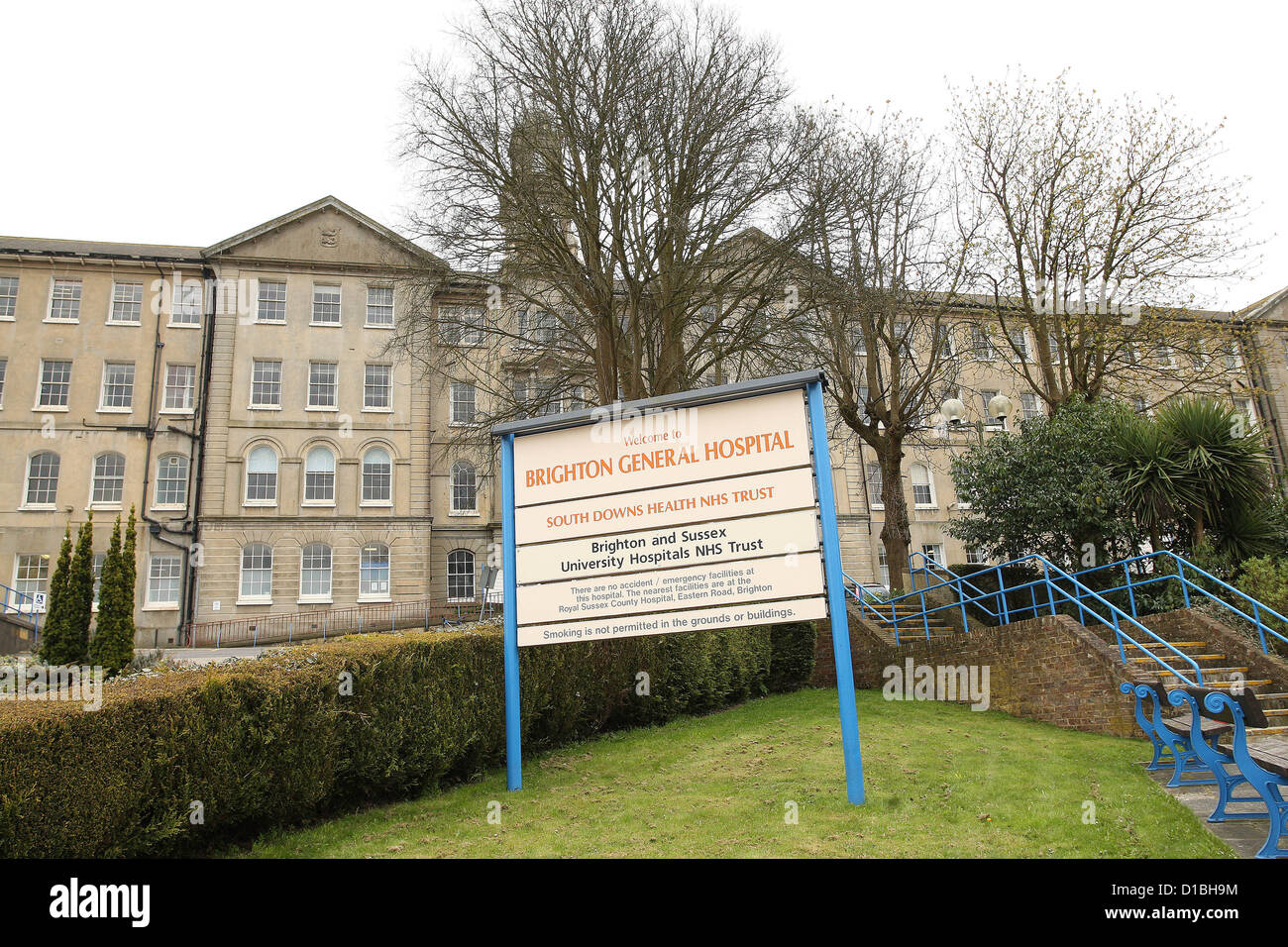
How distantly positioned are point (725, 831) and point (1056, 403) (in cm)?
1610

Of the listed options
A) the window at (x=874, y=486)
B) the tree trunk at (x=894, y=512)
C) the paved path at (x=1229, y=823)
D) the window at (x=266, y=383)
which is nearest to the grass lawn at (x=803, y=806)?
the paved path at (x=1229, y=823)

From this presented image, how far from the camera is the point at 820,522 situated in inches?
292

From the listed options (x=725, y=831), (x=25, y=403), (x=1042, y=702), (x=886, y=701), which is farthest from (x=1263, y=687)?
(x=25, y=403)

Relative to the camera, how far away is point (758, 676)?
1597 cm

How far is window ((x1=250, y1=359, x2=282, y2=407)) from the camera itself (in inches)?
1259

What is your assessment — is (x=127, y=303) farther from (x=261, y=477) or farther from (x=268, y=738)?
(x=268, y=738)

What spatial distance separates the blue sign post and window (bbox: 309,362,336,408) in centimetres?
2565

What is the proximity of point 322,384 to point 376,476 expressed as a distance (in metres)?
4.22

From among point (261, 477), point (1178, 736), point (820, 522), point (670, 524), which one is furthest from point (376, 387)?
point (1178, 736)

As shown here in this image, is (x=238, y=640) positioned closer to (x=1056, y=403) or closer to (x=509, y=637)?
(x=509, y=637)

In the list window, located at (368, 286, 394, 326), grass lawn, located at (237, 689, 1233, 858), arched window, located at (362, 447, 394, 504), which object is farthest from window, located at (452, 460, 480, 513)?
grass lawn, located at (237, 689, 1233, 858)

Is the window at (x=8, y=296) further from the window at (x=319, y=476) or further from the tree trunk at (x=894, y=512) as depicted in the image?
the tree trunk at (x=894, y=512)

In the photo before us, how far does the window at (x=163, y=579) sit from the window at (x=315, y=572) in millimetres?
4297

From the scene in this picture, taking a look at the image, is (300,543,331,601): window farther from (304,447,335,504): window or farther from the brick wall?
the brick wall
